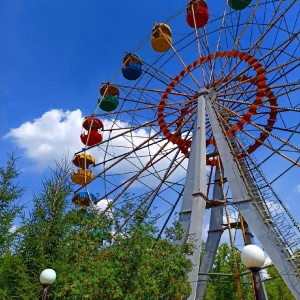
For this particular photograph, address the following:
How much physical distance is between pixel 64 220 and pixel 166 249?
346 centimetres

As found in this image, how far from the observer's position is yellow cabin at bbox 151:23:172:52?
57.0 ft

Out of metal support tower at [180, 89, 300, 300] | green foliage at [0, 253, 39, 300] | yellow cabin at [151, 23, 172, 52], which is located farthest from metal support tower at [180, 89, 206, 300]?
yellow cabin at [151, 23, 172, 52]

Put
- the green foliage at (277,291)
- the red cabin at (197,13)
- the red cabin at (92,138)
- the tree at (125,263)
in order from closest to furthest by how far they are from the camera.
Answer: the tree at (125,263) < the red cabin at (197,13) < the red cabin at (92,138) < the green foliage at (277,291)

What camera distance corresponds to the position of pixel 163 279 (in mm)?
8969

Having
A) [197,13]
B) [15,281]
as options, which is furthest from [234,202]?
[197,13]

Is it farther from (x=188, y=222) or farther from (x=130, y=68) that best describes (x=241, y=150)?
(x=130, y=68)

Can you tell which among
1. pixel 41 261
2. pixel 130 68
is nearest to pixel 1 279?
pixel 41 261

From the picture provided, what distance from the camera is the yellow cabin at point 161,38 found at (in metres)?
17.4

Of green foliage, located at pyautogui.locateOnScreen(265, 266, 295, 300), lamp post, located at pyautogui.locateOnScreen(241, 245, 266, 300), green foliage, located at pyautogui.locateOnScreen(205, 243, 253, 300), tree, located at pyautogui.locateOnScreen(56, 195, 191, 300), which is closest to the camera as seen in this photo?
lamp post, located at pyautogui.locateOnScreen(241, 245, 266, 300)

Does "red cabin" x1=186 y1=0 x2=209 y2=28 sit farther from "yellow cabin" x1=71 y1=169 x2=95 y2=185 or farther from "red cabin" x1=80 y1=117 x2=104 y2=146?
"yellow cabin" x1=71 y1=169 x2=95 y2=185

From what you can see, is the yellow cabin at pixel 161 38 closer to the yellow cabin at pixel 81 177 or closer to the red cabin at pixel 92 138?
the red cabin at pixel 92 138

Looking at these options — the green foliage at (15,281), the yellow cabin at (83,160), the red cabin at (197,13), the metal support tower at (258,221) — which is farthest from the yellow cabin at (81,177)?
the red cabin at (197,13)

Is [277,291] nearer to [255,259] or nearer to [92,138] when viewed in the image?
[92,138]

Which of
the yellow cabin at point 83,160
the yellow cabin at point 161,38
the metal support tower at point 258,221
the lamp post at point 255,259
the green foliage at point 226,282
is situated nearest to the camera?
the lamp post at point 255,259
